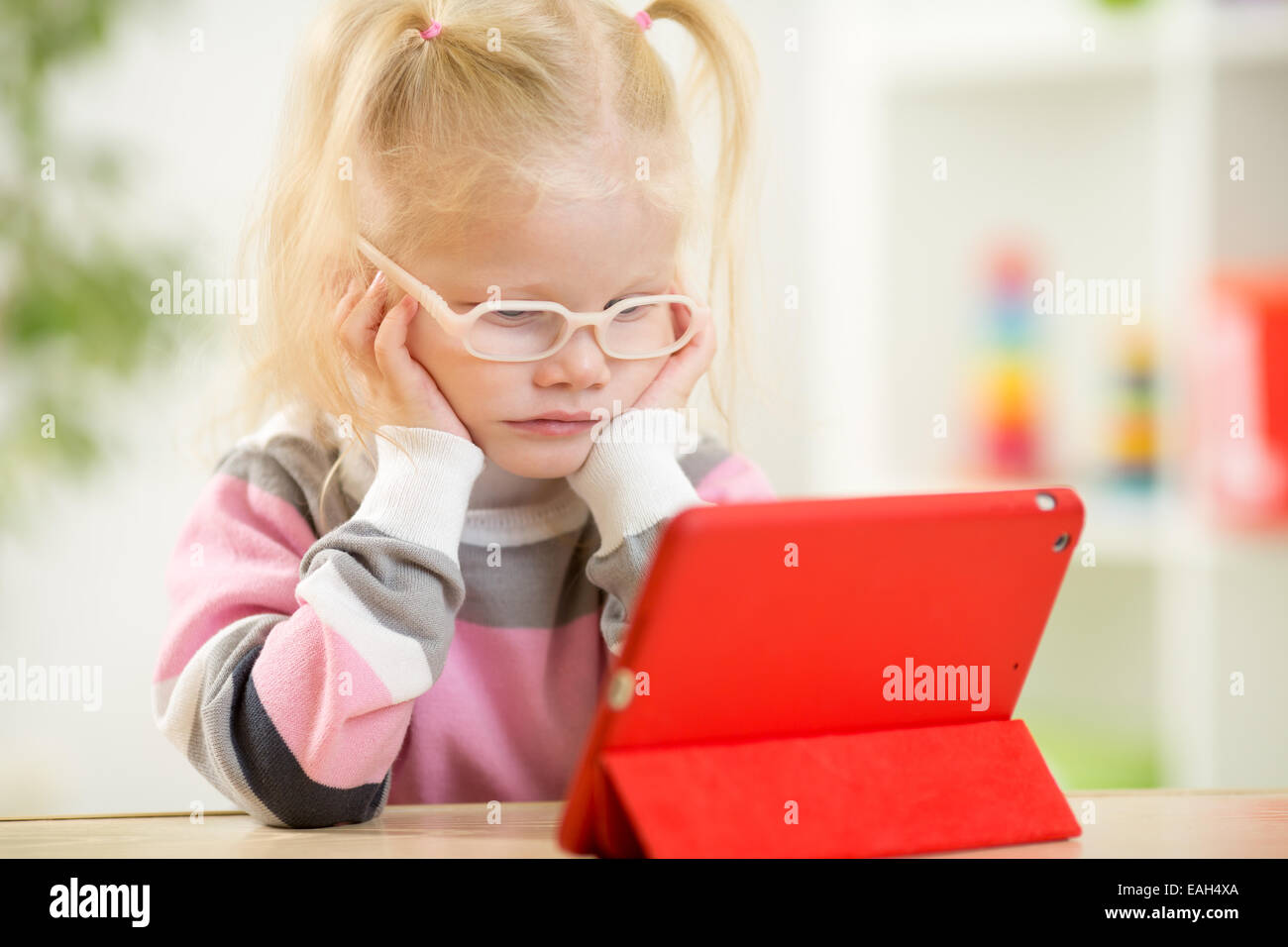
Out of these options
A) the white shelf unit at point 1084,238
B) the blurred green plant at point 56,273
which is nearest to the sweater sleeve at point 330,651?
the blurred green plant at point 56,273

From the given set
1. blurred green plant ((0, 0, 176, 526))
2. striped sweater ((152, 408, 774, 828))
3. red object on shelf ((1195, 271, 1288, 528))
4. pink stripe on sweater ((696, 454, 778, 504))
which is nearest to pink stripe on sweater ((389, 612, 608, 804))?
striped sweater ((152, 408, 774, 828))

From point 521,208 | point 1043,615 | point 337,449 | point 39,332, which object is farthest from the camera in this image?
point 39,332

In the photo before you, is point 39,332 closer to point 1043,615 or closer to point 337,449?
point 337,449

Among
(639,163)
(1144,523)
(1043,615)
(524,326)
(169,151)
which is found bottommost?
(1144,523)

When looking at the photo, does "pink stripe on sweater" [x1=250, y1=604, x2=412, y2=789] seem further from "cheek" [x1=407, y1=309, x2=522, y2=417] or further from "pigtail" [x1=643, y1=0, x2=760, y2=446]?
"pigtail" [x1=643, y1=0, x2=760, y2=446]

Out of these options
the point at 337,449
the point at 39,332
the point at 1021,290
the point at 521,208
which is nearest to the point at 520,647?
the point at 337,449

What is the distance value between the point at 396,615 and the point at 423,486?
0.28 ft

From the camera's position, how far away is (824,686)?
2.04ft

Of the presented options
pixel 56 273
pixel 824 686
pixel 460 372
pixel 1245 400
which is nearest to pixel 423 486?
pixel 460 372

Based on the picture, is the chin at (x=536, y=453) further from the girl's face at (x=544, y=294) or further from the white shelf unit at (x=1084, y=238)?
the white shelf unit at (x=1084, y=238)

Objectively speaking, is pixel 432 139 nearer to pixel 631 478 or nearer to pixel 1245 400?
pixel 631 478
